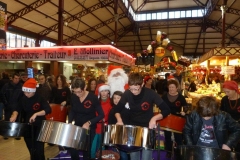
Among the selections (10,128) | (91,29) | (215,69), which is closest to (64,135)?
(10,128)

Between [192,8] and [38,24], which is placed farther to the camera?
[192,8]

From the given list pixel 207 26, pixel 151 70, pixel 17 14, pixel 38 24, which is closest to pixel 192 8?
pixel 207 26

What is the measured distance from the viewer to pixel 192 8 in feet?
52.8

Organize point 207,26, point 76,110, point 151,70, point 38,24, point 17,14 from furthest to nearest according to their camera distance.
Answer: point 207,26 < point 151,70 < point 38,24 < point 17,14 < point 76,110

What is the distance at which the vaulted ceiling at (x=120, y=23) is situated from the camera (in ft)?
36.4

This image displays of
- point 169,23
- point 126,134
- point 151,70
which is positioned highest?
point 169,23

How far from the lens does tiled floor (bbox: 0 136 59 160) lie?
11.0 feet

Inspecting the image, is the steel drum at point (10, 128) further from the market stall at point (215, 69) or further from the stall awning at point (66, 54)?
the stall awning at point (66, 54)

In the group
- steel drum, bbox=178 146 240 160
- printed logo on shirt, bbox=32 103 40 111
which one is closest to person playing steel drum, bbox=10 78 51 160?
printed logo on shirt, bbox=32 103 40 111

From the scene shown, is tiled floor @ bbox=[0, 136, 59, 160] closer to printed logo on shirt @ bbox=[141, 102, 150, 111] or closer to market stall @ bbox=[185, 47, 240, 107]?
printed logo on shirt @ bbox=[141, 102, 150, 111]

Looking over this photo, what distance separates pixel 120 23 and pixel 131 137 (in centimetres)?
1543

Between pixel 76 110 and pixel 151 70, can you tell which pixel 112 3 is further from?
pixel 76 110

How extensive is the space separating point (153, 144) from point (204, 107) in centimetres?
51

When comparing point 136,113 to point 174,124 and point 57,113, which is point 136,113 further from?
point 57,113
